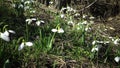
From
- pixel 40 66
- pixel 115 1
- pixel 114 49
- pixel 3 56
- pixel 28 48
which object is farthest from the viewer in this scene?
pixel 115 1

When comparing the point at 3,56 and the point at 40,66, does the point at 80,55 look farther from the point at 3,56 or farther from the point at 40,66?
the point at 3,56

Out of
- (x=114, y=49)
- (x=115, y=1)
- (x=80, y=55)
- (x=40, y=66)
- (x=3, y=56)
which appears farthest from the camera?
(x=115, y=1)

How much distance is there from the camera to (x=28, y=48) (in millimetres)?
3113

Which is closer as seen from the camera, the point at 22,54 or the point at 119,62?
the point at 22,54

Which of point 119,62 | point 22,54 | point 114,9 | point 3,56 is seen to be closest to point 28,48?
point 22,54

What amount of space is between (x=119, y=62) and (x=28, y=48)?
1284 millimetres

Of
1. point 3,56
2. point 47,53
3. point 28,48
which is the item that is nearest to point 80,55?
point 47,53

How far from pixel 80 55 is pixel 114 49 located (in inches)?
31.6

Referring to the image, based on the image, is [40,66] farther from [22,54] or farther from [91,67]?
[91,67]

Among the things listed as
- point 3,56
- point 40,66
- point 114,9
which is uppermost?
point 3,56

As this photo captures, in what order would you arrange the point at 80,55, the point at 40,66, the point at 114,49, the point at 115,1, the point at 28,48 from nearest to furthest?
the point at 40,66
the point at 28,48
the point at 80,55
the point at 114,49
the point at 115,1

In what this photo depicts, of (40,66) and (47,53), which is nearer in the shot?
(40,66)

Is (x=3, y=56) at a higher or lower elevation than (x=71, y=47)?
higher

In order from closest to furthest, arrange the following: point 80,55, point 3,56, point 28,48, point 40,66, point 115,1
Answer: point 3,56 → point 40,66 → point 28,48 → point 80,55 → point 115,1
